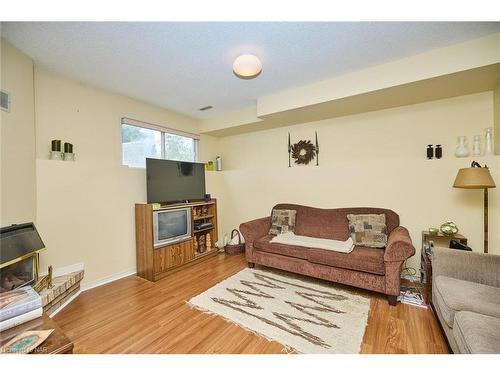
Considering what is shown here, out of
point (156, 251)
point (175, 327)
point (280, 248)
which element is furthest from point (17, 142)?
point (280, 248)

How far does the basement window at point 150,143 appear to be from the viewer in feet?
10.2

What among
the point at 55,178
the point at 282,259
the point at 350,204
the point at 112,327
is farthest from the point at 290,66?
the point at 112,327

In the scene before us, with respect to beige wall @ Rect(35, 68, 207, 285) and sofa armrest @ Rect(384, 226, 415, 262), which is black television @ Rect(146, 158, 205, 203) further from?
sofa armrest @ Rect(384, 226, 415, 262)

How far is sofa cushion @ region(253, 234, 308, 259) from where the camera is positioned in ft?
8.54

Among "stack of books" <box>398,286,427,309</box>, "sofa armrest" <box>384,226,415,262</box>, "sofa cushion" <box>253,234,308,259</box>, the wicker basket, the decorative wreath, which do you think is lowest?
"stack of books" <box>398,286,427,309</box>

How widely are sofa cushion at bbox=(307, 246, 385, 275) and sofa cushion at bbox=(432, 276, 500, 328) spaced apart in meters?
0.53

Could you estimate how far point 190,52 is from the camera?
204 centimetres

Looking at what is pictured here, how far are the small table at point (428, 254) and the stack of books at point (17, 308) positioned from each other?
3113mm

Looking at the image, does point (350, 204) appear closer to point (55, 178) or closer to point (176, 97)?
point (176, 97)

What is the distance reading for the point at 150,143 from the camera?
134 inches

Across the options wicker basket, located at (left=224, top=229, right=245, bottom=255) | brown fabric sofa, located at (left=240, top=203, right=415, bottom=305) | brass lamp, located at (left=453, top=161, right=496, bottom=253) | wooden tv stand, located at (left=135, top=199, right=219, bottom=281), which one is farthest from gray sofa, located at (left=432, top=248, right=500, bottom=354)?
wooden tv stand, located at (left=135, top=199, right=219, bottom=281)

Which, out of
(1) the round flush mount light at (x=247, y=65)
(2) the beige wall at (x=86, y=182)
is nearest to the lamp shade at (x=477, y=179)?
(1) the round flush mount light at (x=247, y=65)

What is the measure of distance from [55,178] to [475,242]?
4627 mm
